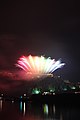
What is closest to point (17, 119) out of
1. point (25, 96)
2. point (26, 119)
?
point (26, 119)

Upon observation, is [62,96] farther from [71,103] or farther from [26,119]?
[26,119]

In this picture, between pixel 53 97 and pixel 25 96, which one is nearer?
pixel 53 97

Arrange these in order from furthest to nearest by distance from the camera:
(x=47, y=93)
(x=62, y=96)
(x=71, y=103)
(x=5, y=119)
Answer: (x=47, y=93) < (x=62, y=96) < (x=71, y=103) < (x=5, y=119)

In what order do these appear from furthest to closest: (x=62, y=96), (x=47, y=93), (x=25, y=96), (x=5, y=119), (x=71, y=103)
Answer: (x=25, y=96) < (x=47, y=93) < (x=62, y=96) < (x=71, y=103) < (x=5, y=119)

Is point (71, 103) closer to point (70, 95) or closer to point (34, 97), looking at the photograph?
point (70, 95)

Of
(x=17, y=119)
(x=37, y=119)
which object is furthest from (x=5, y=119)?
(x=37, y=119)

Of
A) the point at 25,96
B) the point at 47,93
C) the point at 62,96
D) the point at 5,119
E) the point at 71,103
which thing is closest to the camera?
the point at 5,119

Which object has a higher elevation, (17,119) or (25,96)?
(25,96)

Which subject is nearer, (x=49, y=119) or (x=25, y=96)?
(x=49, y=119)

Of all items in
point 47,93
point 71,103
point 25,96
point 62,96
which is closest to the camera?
point 71,103

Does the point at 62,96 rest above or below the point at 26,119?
above
